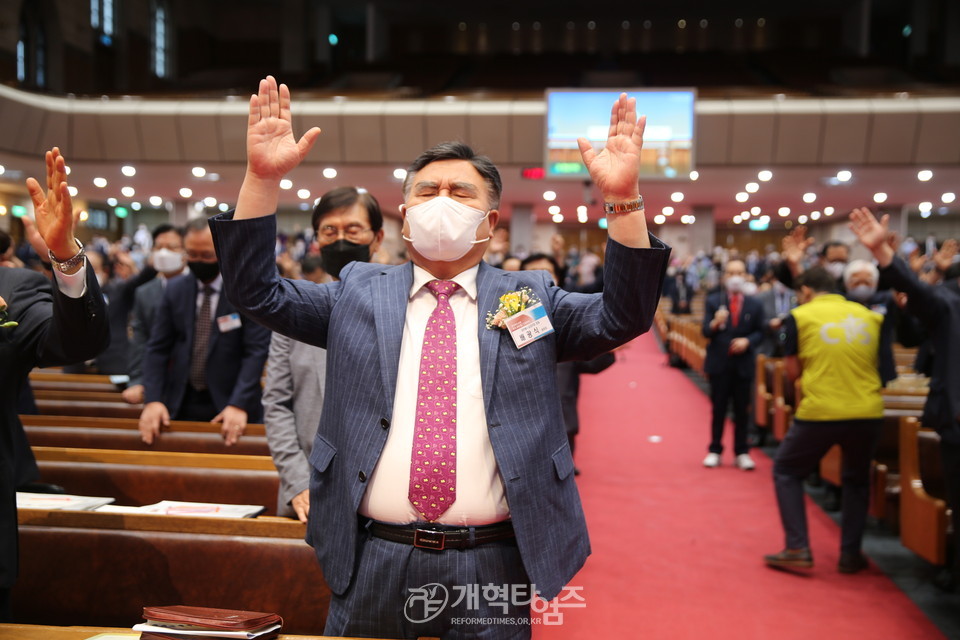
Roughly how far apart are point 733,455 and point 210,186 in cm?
1599

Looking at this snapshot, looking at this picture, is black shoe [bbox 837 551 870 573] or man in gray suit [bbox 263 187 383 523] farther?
black shoe [bbox 837 551 870 573]

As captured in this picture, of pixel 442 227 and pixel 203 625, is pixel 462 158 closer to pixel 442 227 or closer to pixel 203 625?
pixel 442 227

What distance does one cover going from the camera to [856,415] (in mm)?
4000

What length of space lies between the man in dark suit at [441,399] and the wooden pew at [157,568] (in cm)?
72

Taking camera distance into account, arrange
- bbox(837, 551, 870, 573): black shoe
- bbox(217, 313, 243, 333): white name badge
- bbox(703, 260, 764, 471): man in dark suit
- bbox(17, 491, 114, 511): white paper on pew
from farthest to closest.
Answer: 1. bbox(703, 260, 764, 471): man in dark suit
2. bbox(837, 551, 870, 573): black shoe
3. bbox(217, 313, 243, 333): white name badge
4. bbox(17, 491, 114, 511): white paper on pew

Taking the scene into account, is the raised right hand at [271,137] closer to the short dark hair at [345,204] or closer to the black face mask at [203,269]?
the short dark hair at [345,204]

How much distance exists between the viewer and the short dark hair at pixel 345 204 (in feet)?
8.63

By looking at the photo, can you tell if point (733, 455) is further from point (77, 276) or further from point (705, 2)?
point (705, 2)

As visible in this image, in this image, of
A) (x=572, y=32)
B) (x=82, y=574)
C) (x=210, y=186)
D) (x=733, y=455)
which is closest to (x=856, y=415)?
(x=733, y=455)

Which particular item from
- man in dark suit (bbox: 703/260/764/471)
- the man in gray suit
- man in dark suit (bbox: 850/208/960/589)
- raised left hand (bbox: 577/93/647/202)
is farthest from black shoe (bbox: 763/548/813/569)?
raised left hand (bbox: 577/93/647/202)

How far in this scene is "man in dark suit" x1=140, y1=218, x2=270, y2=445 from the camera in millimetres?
3396

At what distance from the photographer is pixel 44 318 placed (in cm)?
191

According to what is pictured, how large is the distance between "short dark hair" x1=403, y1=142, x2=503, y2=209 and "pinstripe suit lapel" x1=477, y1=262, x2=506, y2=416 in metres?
0.17

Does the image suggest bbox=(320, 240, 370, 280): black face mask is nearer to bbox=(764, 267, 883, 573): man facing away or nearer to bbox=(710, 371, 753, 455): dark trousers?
bbox=(764, 267, 883, 573): man facing away
